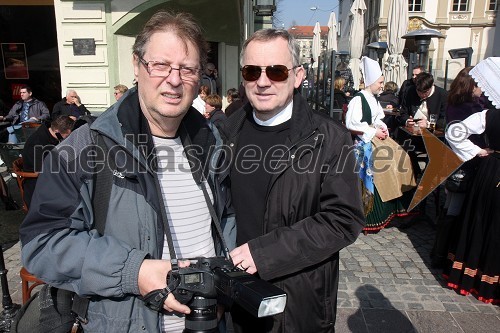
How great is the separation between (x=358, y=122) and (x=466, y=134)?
1.48 meters

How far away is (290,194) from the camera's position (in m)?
1.82

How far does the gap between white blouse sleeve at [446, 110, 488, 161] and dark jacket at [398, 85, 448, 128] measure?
2372 mm

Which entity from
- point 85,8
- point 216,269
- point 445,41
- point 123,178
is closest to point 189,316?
point 216,269

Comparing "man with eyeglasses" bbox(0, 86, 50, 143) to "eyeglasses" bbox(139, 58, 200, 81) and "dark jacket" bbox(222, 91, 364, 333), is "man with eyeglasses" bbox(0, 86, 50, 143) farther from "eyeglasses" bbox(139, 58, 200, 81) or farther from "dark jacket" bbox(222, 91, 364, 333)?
"dark jacket" bbox(222, 91, 364, 333)

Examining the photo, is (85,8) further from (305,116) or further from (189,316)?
(189,316)

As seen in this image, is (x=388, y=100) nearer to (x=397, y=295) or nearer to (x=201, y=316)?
(x=397, y=295)

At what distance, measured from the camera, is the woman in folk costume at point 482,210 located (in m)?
3.56

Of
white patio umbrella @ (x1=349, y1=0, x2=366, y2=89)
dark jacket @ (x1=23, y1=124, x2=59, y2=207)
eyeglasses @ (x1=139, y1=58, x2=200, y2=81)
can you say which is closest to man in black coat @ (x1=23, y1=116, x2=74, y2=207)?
dark jacket @ (x1=23, y1=124, x2=59, y2=207)

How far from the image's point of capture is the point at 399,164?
17.8 ft

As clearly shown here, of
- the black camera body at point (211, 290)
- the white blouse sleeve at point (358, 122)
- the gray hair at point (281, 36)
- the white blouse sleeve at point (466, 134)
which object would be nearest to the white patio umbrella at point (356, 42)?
the white blouse sleeve at point (358, 122)

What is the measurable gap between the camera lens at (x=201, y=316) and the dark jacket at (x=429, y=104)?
588cm

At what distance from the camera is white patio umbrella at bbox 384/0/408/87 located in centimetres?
1191

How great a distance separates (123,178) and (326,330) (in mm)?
1255

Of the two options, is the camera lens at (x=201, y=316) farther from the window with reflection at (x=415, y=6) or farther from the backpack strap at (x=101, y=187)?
the window with reflection at (x=415, y=6)
